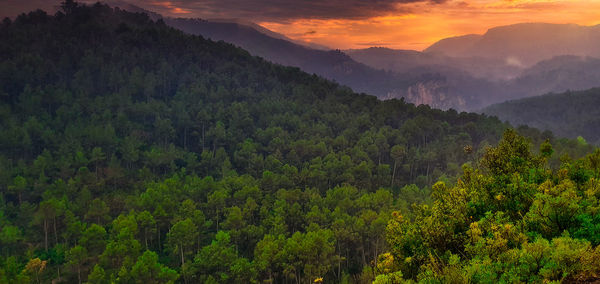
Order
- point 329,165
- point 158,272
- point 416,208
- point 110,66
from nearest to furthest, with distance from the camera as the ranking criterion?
1. point 416,208
2. point 158,272
3. point 329,165
4. point 110,66

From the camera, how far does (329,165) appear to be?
9262cm

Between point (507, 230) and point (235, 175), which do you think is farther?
point (235, 175)

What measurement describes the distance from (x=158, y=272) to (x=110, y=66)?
114986mm

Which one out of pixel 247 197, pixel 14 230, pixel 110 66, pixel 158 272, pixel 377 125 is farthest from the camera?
pixel 110 66

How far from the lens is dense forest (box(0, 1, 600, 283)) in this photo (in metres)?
22.1

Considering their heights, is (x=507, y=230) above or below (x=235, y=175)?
above

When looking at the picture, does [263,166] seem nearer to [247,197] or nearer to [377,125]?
[247,197]

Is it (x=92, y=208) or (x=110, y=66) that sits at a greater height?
(x=110, y=66)

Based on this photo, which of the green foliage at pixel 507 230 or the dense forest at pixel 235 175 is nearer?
the green foliage at pixel 507 230

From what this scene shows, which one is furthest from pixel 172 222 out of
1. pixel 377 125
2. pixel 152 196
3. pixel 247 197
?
pixel 377 125

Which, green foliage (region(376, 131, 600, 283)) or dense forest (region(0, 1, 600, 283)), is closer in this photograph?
green foliage (region(376, 131, 600, 283))

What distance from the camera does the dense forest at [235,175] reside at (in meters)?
22.1

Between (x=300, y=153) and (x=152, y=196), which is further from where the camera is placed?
(x=300, y=153)

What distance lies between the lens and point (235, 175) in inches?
3656
